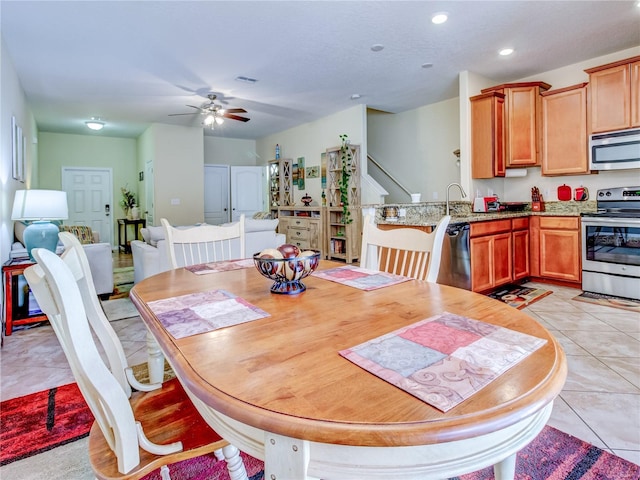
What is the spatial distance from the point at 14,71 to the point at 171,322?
194 inches

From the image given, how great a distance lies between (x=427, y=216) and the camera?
438cm

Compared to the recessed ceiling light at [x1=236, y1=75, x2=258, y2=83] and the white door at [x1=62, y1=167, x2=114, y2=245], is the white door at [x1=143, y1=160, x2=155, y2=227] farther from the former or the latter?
the recessed ceiling light at [x1=236, y1=75, x2=258, y2=83]

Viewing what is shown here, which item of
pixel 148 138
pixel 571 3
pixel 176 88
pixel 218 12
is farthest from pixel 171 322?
pixel 148 138

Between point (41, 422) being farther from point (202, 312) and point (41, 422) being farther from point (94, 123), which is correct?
point (94, 123)

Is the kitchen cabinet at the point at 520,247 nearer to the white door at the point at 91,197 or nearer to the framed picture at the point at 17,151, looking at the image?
the framed picture at the point at 17,151

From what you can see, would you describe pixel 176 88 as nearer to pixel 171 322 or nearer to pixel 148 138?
pixel 148 138

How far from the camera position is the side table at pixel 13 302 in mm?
3051

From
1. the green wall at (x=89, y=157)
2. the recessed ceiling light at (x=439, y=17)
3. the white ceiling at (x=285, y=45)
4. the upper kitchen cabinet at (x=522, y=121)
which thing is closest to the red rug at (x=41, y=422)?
the white ceiling at (x=285, y=45)

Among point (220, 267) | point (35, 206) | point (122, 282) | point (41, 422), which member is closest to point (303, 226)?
point (122, 282)

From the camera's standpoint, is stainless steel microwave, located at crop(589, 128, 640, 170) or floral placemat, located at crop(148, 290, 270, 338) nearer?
floral placemat, located at crop(148, 290, 270, 338)

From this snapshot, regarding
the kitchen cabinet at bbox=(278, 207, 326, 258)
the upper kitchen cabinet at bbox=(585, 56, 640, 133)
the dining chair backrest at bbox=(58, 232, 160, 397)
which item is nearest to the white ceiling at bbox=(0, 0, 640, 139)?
the upper kitchen cabinet at bbox=(585, 56, 640, 133)

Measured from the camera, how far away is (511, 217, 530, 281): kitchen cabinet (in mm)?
4156

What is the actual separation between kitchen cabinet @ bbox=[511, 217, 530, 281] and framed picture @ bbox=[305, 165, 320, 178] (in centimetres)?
382

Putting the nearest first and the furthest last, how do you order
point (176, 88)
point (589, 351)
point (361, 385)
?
1. point (361, 385)
2. point (589, 351)
3. point (176, 88)
